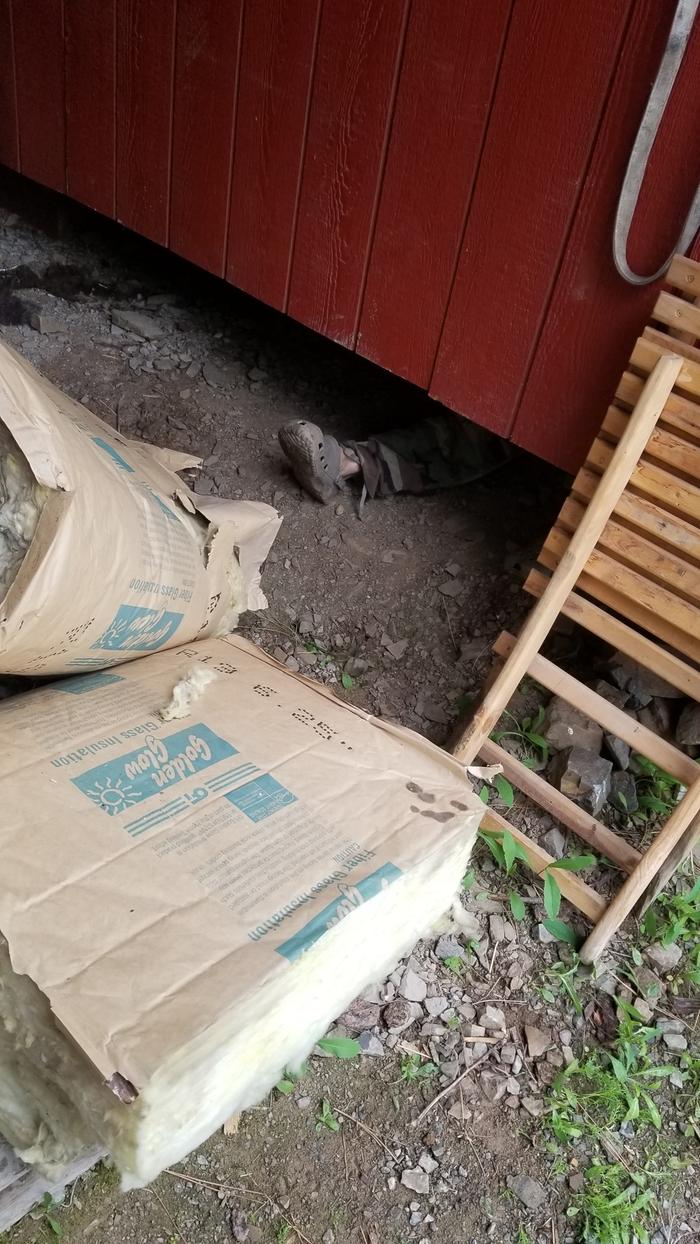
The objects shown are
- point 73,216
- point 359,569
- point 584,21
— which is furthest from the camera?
point 73,216

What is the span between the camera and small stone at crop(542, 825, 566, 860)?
5.99ft

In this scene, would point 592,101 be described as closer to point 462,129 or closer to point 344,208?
point 462,129

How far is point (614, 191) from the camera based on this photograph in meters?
1.67

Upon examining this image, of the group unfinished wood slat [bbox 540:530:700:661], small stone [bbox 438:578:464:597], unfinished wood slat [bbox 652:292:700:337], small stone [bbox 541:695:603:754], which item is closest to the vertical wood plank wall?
unfinished wood slat [bbox 652:292:700:337]

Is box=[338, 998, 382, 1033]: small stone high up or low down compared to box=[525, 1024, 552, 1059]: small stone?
down

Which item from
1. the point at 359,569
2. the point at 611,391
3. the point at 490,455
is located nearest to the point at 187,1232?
the point at 359,569

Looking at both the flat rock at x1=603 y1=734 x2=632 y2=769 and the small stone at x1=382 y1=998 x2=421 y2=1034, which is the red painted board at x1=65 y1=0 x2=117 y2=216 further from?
the small stone at x1=382 y1=998 x2=421 y2=1034

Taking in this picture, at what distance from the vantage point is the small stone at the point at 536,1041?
5.08 feet

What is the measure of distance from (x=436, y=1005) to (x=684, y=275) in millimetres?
1483

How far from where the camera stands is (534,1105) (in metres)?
1.48

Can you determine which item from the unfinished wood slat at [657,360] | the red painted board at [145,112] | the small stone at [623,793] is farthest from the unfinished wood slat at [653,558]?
the red painted board at [145,112]

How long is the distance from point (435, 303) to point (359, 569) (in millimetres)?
716

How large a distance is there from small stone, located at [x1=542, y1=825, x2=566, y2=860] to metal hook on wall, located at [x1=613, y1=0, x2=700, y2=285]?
1192mm

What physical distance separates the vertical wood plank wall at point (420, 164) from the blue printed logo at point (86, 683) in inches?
46.0
